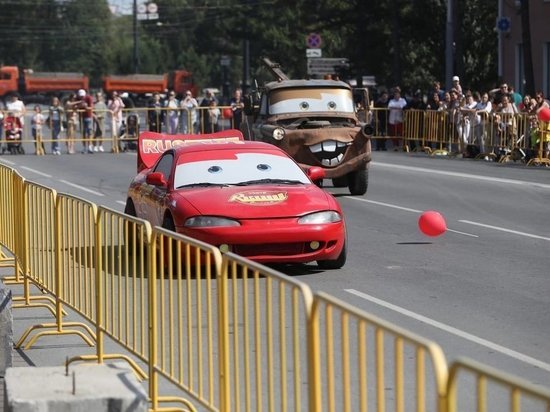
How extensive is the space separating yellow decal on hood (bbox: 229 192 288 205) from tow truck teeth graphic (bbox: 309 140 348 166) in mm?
9565

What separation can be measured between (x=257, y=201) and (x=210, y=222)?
513 millimetres

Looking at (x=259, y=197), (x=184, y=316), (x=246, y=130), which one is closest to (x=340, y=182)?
(x=246, y=130)

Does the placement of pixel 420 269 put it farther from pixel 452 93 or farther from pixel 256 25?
pixel 256 25

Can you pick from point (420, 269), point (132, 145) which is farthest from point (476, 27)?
point (420, 269)

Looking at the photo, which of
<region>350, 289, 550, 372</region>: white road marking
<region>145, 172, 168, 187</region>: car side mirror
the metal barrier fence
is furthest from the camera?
<region>145, 172, 168, 187</region>: car side mirror

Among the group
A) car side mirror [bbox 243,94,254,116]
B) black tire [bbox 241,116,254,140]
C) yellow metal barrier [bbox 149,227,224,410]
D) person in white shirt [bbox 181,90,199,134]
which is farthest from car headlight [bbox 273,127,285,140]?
person in white shirt [bbox 181,90,199,134]

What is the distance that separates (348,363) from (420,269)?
8878mm

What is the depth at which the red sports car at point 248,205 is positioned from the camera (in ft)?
43.7

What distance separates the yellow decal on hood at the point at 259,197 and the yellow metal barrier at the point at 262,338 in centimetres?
698

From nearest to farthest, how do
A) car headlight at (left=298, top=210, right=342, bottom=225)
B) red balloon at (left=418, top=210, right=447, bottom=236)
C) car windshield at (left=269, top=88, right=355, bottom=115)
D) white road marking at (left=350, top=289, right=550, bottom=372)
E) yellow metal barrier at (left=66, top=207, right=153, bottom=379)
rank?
1. yellow metal barrier at (left=66, top=207, right=153, bottom=379)
2. white road marking at (left=350, top=289, right=550, bottom=372)
3. car headlight at (left=298, top=210, right=342, bottom=225)
4. red balloon at (left=418, top=210, right=447, bottom=236)
5. car windshield at (left=269, top=88, right=355, bottom=115)

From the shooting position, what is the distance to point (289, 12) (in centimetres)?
9075

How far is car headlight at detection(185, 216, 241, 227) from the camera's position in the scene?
13344 mm

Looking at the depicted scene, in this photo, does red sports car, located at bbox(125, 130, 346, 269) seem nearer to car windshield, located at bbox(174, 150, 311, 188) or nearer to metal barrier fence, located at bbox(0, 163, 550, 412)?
car windshield, located at bbox(174, 150, 311, 188)

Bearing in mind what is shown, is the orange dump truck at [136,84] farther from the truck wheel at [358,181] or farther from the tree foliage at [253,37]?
the truck wheel at [358,181]
